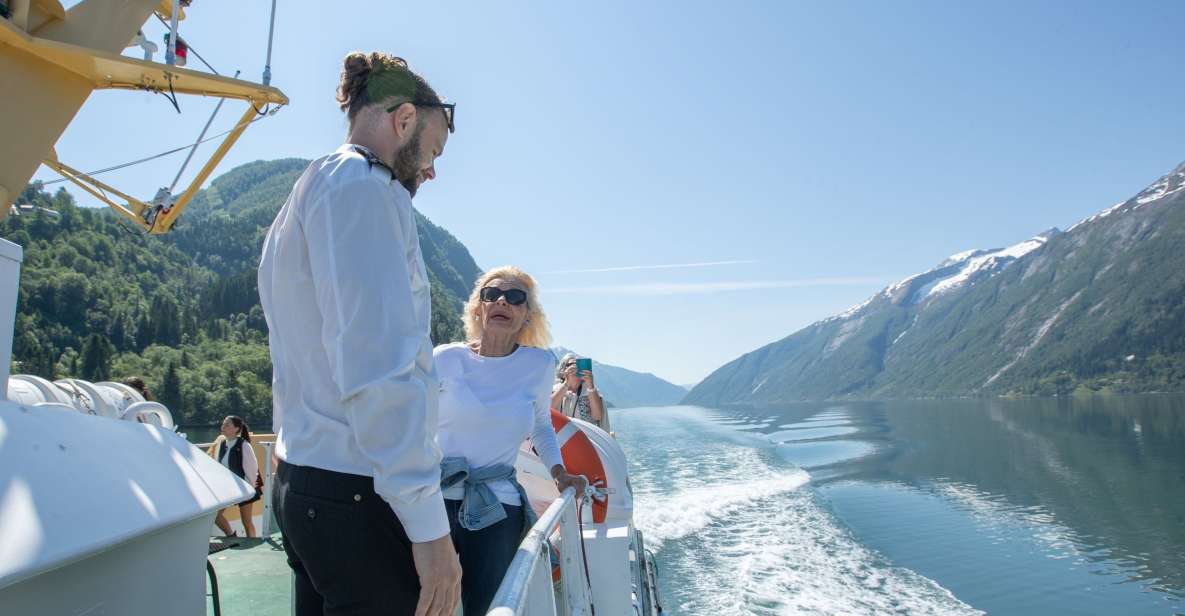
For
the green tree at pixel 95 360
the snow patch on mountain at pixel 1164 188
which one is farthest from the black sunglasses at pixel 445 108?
the snow patch on mountain at pixel 1164 188

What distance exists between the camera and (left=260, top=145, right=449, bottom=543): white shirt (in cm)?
123

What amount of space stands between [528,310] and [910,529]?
16.9m

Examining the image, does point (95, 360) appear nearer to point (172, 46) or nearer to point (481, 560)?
point (172, 46)

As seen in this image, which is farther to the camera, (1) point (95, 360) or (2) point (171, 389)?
(1) point (95, 360)

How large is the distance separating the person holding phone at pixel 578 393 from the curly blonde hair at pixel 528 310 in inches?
107

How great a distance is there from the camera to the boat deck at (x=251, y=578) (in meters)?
4.75

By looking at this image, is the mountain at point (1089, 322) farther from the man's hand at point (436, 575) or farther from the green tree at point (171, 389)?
the man's hand at point (436, 575)

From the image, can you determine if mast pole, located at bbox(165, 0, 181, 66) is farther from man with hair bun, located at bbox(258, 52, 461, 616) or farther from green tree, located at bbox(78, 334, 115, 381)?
green tree, located at bbox(78, 334, 115, 381)

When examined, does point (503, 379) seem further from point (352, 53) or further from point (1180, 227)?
point (1180, 227)

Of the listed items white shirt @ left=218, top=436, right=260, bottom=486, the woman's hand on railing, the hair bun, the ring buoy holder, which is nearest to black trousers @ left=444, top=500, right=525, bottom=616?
the woman's hand on railing

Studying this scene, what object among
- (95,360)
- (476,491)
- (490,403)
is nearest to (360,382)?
(476,491)

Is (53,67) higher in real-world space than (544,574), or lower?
higher

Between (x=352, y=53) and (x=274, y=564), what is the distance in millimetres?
5639

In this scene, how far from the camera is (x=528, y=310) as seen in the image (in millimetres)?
2908
